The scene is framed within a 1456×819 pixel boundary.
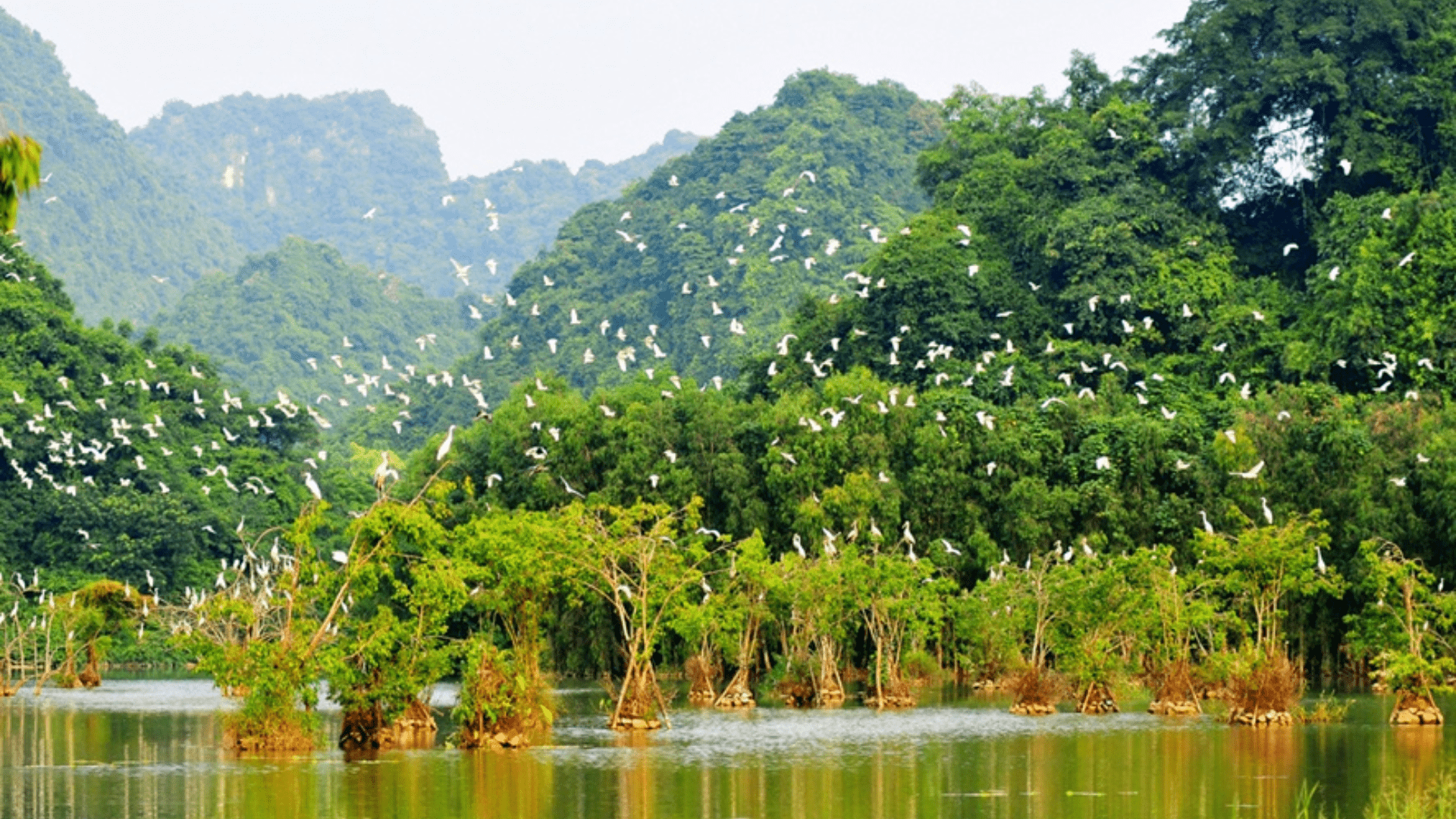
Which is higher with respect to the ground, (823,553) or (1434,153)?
(1434,153)

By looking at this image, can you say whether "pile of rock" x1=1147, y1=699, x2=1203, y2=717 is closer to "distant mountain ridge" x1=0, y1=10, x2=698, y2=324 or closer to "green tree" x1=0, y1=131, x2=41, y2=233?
"green tree" x1=0, y1=131, x2=41, y2=233

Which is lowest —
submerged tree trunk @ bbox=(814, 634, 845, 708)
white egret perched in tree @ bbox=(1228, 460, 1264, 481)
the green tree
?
submerged tree trunk @ bbox=(814, 634, 845, 708)

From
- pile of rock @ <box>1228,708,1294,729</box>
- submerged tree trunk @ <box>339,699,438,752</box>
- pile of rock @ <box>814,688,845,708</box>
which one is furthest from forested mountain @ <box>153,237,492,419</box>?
pile of rock @ <box>1228,708,1294,729</box>

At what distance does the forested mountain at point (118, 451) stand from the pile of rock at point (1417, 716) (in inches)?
1594

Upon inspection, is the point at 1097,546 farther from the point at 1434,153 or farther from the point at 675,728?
the point at 1434,153

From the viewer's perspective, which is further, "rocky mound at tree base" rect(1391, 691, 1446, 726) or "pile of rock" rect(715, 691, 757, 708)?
"pile of rock" rect(715, 691, 757, 708)

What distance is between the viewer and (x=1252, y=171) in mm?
66438

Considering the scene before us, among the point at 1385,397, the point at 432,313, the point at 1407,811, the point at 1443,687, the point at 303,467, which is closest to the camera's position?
the point at 1407,811

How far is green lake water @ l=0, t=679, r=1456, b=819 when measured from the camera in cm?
2273

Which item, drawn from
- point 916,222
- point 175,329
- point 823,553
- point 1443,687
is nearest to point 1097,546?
point 823,553

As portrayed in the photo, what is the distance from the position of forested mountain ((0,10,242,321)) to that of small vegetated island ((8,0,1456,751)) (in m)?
54.5

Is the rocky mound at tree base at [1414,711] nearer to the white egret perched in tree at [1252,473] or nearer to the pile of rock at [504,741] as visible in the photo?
the white egret perched in tree at [1252,473]

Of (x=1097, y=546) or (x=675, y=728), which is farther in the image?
(x=1097, y=546)

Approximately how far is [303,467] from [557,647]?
2801 centimetres
